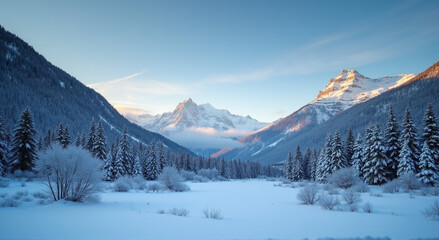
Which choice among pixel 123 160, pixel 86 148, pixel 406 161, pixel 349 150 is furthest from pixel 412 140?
pixel 86 148

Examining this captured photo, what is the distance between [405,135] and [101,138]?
167 ft

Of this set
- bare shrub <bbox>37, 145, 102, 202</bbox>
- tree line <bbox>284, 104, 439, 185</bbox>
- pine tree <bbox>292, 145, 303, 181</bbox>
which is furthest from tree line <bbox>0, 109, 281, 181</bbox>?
tree line <bbox>284, 104, 439, 185</bbox>

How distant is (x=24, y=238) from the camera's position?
711 cm

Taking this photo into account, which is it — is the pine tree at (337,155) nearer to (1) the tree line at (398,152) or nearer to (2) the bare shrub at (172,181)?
(1) the tree line at (398,152)

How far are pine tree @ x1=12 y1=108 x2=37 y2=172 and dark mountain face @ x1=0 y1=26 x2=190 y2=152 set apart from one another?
170ft

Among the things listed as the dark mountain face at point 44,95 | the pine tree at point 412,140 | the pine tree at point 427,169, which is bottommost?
the pine tree at point 427,169

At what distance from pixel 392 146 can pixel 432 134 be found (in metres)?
4.84

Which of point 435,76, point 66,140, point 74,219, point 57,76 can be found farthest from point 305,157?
point 57,76

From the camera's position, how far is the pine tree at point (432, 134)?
2830cm

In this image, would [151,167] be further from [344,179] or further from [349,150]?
[349,150]

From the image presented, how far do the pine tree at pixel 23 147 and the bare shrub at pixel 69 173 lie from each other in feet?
70.3

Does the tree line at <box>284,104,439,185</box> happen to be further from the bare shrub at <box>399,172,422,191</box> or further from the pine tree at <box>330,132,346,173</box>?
the bare shrub at <box>399,172,422,191</box>

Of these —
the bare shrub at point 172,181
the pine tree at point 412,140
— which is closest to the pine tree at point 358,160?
the pine tree at point 412,140

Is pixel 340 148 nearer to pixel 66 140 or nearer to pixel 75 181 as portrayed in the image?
pixel 75 181
